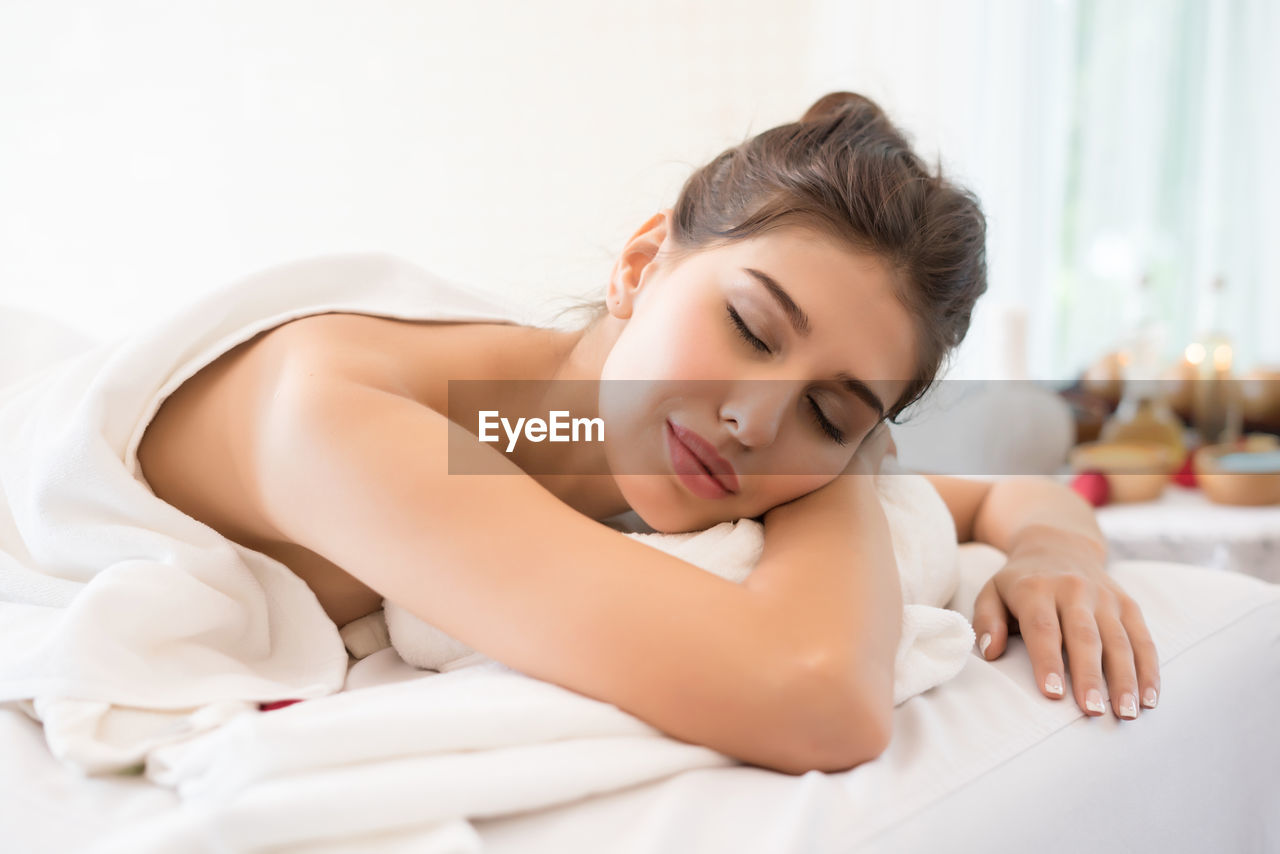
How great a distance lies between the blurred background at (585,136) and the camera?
2.17 metres

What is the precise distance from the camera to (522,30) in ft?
8.19

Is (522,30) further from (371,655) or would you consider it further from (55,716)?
(55,716)

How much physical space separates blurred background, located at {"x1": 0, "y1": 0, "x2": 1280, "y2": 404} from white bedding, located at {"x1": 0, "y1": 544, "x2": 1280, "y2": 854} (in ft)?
3.67

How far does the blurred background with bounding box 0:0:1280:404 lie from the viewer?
2170 millimetres

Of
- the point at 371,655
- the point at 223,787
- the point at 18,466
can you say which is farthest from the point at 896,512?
the point at 18,466

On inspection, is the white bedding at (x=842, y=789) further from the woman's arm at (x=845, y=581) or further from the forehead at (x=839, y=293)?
the forehead at (x=839, y=293)

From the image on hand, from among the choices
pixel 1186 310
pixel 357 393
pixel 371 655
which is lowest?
pixel 1186 310

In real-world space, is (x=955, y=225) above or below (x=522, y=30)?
below

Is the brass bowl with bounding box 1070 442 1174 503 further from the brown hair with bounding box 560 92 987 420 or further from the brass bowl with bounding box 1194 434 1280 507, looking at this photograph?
the brown hair with bounding box 560 92 987 420

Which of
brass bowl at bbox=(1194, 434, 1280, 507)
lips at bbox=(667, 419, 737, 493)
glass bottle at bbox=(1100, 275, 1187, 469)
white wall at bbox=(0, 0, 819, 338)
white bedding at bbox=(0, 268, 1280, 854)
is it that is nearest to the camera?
white bedding at bbox=(0, 268, 1280, 854)

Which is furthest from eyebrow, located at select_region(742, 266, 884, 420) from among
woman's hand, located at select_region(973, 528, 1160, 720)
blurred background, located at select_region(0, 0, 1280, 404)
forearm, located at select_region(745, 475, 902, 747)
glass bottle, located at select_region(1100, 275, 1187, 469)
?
glass bottle, located at select_region(1100, 275, 1187, 469)

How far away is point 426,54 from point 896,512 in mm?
2020

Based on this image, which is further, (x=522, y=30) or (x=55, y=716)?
(x=522, y=30)

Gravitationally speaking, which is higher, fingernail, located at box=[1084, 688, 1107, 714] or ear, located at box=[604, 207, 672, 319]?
ear, located at box=[604, 207, 672, 319]
